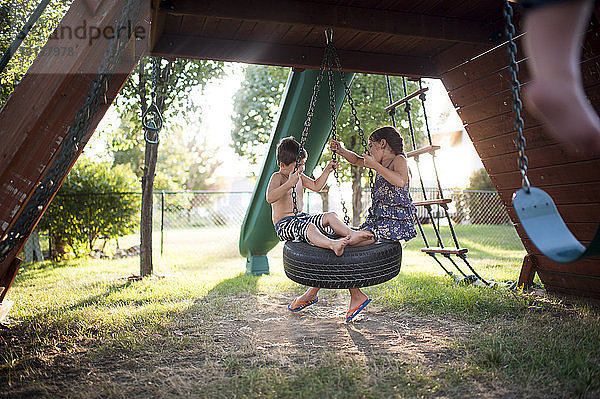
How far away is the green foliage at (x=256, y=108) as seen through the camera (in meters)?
11.2

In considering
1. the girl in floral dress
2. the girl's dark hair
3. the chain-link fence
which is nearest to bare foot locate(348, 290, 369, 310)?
the girl in floral dress

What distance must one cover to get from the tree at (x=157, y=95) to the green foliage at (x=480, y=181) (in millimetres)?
11328

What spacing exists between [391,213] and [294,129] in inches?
76.8

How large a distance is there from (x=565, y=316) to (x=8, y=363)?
164 inches

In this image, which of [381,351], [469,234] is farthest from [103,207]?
[469,234]

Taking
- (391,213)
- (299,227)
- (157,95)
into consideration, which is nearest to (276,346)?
(299,227)

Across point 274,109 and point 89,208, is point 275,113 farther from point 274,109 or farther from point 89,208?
point 89,208

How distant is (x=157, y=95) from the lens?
6.38 meters

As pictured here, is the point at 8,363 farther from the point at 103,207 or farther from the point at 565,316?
Result: the point at 103,207

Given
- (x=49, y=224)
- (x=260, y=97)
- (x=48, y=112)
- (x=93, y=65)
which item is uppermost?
(x=260, y=97)

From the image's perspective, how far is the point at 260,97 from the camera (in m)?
11.3

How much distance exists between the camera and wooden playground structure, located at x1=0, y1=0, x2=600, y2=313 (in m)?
2.75

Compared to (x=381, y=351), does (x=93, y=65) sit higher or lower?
higher

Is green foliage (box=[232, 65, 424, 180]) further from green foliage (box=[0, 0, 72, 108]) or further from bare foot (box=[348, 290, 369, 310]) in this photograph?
bare foot (box=[348, 290, 369, 310])
